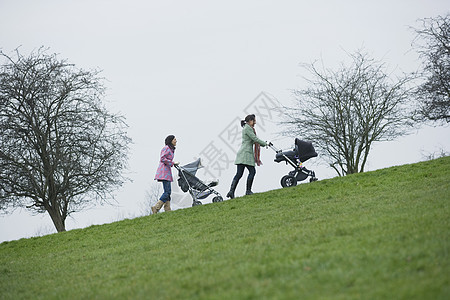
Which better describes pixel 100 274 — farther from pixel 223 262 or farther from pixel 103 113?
pixel 103 113

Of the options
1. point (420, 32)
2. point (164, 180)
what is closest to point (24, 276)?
point (164, 180)

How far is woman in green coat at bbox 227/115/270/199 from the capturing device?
13547 millimetres

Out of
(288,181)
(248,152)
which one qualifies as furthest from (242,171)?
(288,181)

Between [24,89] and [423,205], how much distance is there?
1522 centimetres

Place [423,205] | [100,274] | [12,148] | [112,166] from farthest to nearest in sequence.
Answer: [112,166] → [12,148] → [423,205] → [100,274]

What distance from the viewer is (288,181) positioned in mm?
14719

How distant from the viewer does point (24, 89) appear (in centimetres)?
1870

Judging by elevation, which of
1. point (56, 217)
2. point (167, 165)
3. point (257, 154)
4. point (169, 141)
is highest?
point (169, 141)

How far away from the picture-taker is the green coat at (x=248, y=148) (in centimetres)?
1353

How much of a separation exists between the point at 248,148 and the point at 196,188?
2356 millimetres

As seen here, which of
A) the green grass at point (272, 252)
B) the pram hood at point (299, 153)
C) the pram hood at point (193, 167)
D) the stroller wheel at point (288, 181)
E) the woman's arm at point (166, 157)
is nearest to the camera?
the green grass at point (272, 252)

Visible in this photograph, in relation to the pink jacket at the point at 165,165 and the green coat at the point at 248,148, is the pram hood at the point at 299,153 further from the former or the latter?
Answer: the pink jacket at the point at 165,165

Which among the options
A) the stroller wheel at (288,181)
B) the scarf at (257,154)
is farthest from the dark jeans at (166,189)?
the stroller wheel at (288,181)

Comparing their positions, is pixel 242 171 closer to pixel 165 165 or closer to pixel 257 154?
pixel 257 154
